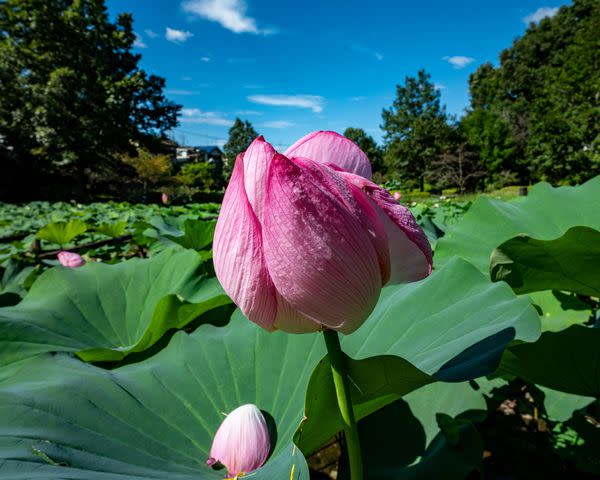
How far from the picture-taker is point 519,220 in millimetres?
1250

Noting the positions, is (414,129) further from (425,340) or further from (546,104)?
(425,340)

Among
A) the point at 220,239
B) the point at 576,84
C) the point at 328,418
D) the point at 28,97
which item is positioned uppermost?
the point at 576,84

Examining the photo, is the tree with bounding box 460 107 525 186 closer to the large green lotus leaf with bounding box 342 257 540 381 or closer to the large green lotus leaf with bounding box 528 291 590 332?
the large green lotus leaf with bounding box 528 291 590 332

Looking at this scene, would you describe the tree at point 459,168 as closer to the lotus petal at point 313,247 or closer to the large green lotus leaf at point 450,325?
the large green lotus leaf at point 450,325

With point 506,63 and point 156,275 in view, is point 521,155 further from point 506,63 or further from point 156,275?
point 156,275

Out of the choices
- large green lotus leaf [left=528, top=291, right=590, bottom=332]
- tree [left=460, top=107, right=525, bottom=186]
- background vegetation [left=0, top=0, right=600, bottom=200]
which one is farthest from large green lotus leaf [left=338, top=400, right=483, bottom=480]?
tree [left=460, top=107, right=525, bottom=186]

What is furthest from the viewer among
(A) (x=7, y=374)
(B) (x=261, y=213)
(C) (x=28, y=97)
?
(C) (x=28, y=97)

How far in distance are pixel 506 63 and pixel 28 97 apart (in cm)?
3202

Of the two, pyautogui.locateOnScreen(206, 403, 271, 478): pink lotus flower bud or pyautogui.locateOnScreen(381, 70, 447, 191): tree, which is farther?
pyautogui.locateOnScreen(381, 70, 447, 191): tree

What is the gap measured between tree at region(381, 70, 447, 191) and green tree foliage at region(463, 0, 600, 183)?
3.09 meters

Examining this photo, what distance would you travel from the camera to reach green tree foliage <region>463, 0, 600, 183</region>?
15109 mm

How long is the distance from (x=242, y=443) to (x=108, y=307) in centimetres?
94

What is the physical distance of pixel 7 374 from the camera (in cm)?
99

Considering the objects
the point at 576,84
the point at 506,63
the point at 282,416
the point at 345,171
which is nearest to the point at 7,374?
the point at 282,416
